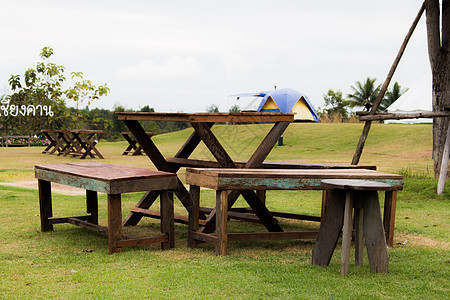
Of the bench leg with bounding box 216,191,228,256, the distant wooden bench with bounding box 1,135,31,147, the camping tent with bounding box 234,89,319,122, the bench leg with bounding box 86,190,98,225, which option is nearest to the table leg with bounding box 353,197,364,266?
the bench leg with bounding box 216,191,228,256

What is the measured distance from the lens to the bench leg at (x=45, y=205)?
5.36 meters

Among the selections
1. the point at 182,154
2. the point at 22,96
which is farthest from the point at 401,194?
the point at 22,96

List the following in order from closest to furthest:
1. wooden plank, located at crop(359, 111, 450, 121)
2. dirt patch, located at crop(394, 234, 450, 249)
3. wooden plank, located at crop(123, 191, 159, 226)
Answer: dirt patch, located at crop(394, 234, 450, 249) < wooden plank, located at crop(123, 191, 159, 226) < wooden plank, located at crop(359, 111, 450, 121)

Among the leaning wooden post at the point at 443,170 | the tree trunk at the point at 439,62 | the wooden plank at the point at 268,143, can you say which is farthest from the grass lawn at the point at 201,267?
the tree trunk at the point at 439,62

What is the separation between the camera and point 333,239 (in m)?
3.79

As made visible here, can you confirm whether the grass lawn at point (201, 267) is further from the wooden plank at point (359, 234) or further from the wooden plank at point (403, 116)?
the wooden plank at point (403, 116)

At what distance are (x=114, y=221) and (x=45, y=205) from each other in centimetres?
159

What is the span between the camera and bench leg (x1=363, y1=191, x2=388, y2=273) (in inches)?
146

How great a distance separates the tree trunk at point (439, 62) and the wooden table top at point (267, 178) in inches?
246

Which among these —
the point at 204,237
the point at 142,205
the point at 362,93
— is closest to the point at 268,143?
the point at 204,237

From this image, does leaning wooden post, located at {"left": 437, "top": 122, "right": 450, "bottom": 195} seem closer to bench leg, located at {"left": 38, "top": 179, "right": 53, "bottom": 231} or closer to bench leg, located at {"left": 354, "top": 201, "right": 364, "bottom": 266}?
bench leg, located at {"left": 354, "top": 201, "right": 364, "bottom": 266}

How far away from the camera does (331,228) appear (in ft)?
12.5

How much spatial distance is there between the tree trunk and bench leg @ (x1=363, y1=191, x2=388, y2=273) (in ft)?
22.6

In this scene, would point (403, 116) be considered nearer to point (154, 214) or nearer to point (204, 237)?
point (154, 214)
